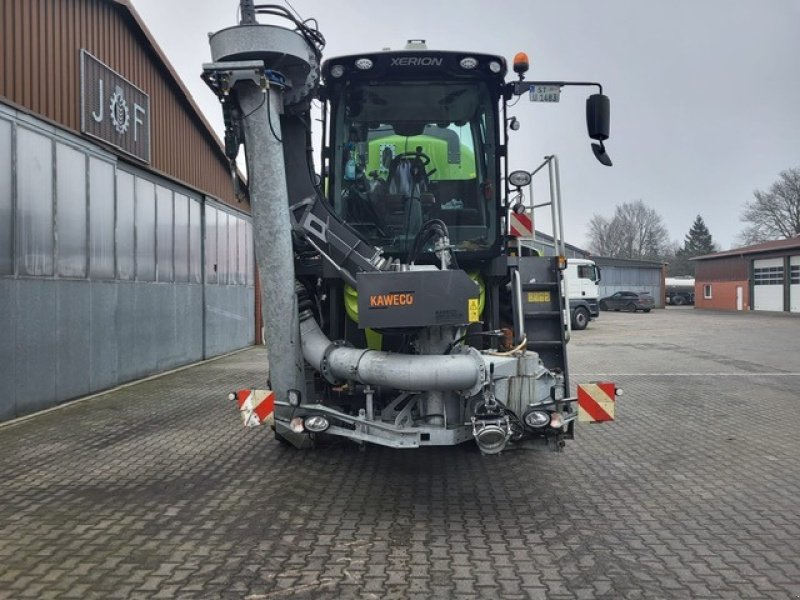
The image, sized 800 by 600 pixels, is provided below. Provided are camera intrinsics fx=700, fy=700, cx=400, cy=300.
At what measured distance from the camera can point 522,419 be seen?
512 centimetres

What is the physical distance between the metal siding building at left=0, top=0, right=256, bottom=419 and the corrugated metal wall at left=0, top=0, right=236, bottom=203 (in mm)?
25

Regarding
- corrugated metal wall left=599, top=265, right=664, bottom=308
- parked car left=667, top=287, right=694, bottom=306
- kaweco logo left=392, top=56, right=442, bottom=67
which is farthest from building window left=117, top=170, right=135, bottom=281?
parked car left=667, top=287, right=694, bottom=306

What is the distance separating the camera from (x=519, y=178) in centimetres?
597

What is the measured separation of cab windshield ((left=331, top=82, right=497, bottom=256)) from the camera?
19.2 ft

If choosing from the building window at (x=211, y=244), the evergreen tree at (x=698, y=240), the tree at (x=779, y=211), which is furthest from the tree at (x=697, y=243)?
the building window at (x=211, y=244)

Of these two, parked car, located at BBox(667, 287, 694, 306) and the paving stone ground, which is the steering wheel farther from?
parked car, located at BBox(667, 287, 694, 306)

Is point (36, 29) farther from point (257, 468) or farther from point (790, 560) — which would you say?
point (790, 560)

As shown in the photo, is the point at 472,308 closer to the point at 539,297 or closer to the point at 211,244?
the point at 539,297

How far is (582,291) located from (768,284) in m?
21.3

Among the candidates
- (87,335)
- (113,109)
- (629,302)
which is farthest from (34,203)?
(629,302)

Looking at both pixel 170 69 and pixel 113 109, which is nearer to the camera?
pixel 113 109

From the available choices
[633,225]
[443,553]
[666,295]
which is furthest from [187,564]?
[633,225]

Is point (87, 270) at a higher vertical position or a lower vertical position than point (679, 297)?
higher

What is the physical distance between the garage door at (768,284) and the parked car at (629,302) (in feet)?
21.5
